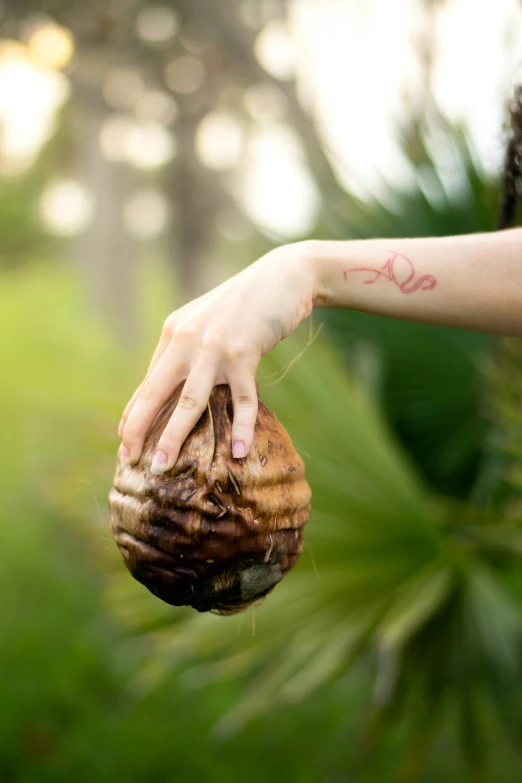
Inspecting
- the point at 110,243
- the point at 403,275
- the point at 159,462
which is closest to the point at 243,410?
the point at 159,462

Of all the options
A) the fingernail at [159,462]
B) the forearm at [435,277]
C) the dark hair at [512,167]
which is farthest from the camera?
the dark hair at [512,167]

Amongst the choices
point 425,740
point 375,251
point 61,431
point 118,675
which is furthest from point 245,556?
point 118,675

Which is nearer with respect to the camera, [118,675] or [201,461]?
[201,461]

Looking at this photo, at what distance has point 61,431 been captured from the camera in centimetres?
354

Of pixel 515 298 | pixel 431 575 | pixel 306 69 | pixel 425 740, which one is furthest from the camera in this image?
pixel 306 69

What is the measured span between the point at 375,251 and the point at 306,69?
166 inches

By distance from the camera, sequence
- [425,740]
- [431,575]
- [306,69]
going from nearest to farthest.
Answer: [431,575] → [425,740] → [306,69]

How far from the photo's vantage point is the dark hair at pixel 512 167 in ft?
4.76

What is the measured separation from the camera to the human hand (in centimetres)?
94

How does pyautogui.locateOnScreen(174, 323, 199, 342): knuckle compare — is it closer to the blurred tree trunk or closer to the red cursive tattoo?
the red cursive tattoo

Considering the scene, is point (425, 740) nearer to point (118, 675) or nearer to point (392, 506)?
point (392, 506)

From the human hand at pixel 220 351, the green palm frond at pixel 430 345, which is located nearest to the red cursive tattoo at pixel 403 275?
the human hand at pixel 220 351

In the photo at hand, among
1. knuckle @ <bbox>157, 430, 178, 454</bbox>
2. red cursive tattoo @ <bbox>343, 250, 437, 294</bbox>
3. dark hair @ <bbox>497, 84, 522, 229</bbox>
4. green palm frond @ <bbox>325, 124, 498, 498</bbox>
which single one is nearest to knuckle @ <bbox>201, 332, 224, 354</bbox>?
knuckle @ <bbox>157, 430, 178, 454</bbox>

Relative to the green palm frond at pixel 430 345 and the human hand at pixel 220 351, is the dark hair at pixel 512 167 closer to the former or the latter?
the human hand at pixel 220 351
